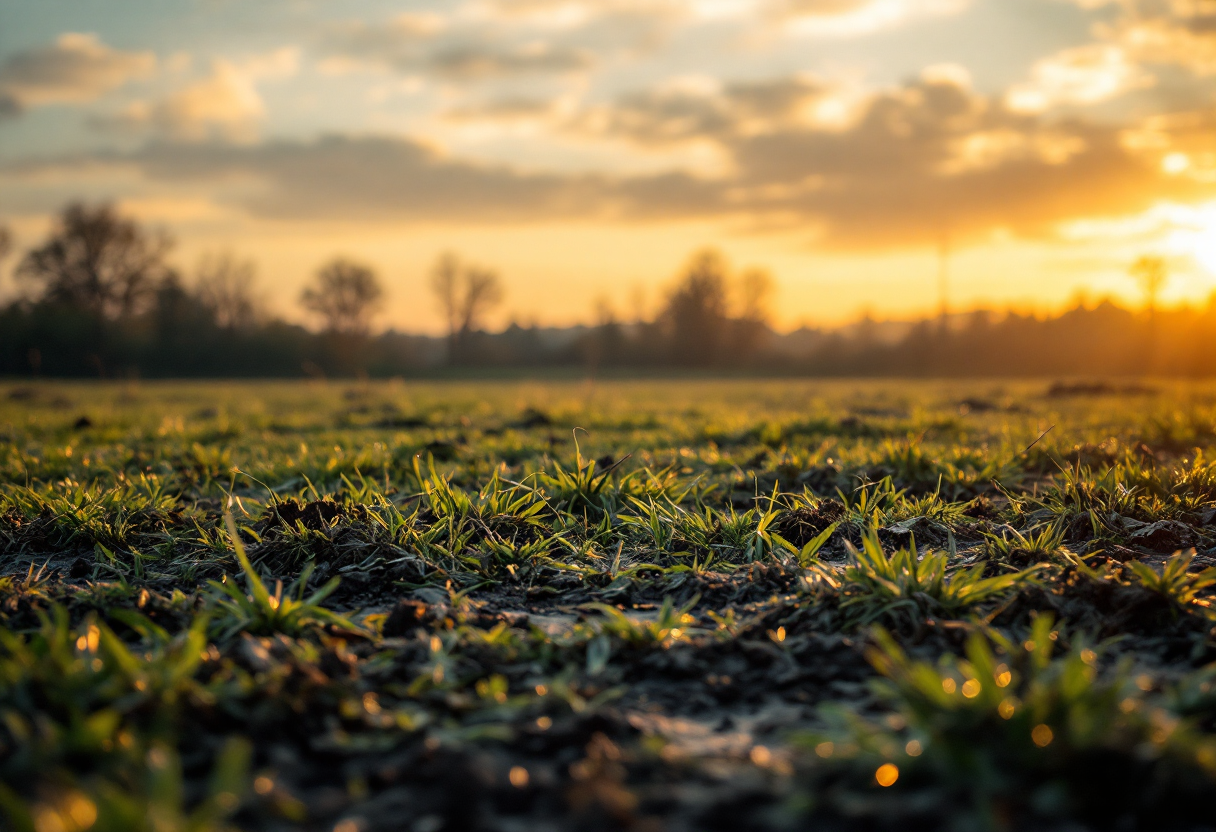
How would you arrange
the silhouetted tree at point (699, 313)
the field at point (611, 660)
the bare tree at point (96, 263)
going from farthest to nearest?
1. the silhouetted tree at point (699, 313)
2. the bare tree at point (96, 263)
3. the field at point (611, 660)

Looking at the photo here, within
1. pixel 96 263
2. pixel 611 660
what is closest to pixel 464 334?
pixel 96 263

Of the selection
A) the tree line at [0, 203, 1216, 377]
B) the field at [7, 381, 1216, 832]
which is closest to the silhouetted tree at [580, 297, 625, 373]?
the tree line at [0, 203, 1216, 377]

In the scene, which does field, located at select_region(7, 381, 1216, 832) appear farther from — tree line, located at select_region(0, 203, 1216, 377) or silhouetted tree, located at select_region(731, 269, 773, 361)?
silhouetted tree, located at select_region(731, 269, 773, 361)

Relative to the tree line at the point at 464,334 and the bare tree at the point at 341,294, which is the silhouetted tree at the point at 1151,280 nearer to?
the tree line at the point at 464,334

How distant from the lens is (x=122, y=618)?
7.53 feet

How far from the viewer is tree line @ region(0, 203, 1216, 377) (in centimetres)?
4159

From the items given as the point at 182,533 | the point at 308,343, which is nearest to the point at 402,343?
the point at 308,343

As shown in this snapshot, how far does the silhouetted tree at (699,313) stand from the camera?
59656 millimetres

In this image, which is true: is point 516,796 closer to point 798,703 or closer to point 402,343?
point 798,703

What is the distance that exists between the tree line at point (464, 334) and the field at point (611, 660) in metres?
31.7

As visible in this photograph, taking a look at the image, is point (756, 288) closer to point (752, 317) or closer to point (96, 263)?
point (752, 317)

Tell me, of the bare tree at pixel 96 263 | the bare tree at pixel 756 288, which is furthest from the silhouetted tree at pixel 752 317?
the bare tree at pixel 96 263

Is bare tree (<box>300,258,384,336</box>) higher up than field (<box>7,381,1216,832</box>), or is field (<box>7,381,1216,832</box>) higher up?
bare tree (<box>300,258,384,336</box>)

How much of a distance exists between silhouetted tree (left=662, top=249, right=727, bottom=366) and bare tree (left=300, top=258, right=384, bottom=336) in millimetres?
24948
